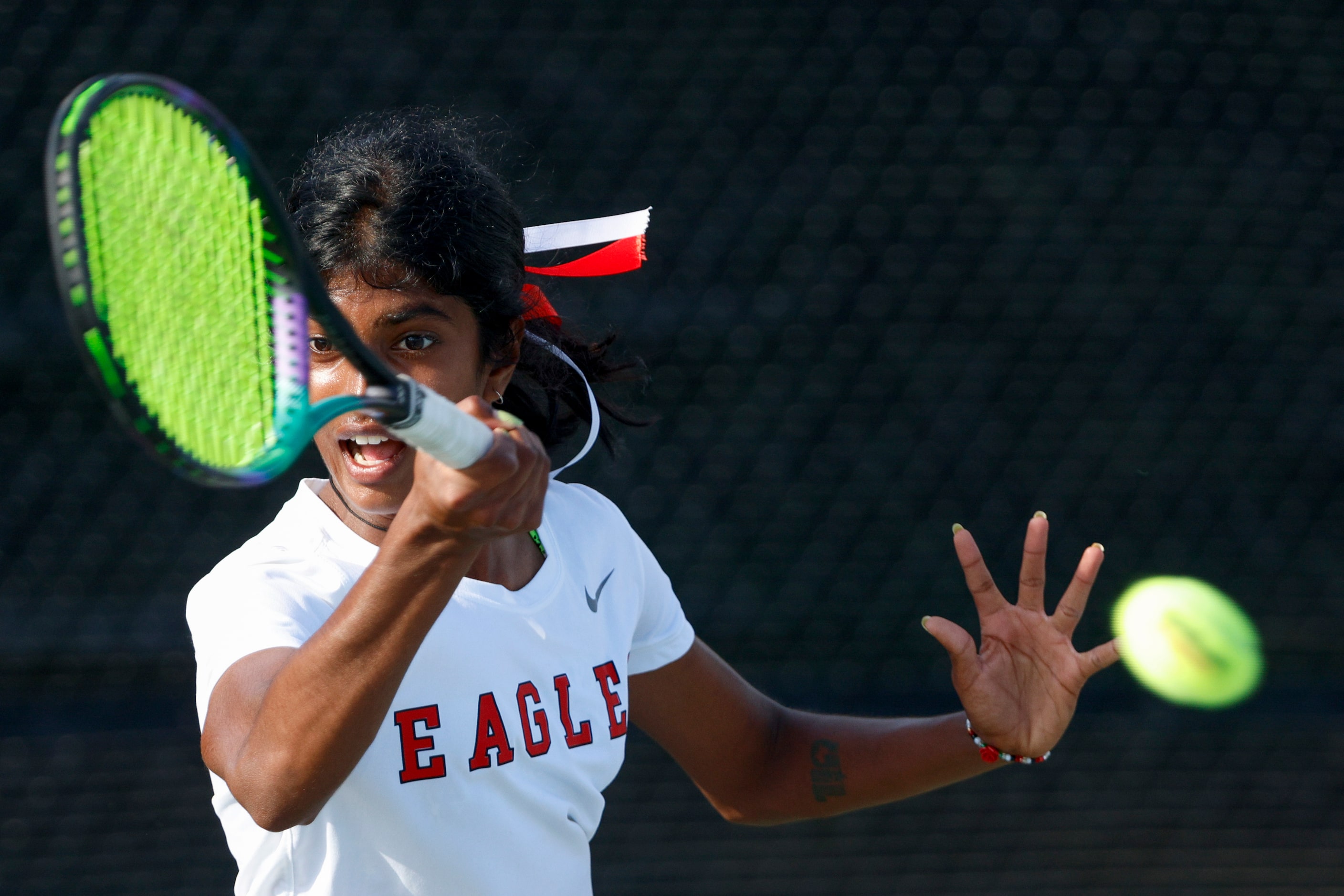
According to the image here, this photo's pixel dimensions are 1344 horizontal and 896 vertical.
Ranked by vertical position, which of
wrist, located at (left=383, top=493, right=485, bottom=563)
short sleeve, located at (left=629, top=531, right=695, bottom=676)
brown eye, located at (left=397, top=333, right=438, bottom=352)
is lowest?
short sleeve, located at (left=629, top=531, right=695, bottom=676)

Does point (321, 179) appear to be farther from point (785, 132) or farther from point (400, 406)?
point (785, 132)

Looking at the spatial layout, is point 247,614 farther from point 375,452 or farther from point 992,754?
point 992,754

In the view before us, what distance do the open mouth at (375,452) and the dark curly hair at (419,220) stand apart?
16 cm

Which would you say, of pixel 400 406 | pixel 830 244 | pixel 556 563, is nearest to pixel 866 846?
pixel 830 244

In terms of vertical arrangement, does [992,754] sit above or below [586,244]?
below

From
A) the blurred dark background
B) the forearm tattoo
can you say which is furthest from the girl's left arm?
the blurred dark background

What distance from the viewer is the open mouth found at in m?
1.16

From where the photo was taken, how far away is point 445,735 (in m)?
1.16

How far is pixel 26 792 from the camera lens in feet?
9.16

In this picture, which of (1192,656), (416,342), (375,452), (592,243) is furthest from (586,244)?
(1192,656)

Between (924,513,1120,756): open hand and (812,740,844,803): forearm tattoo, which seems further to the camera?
(812,740,844,803): forearm tattoo

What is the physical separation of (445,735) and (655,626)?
0.44 meters

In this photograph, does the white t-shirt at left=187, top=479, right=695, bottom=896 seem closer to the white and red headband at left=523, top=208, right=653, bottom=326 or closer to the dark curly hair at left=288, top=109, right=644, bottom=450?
the dark curly hair at left=288, top=109, right=644, bottom=450

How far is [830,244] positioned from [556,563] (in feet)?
6.23
